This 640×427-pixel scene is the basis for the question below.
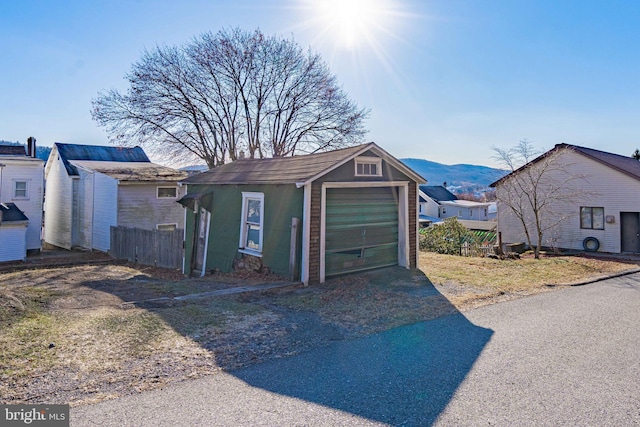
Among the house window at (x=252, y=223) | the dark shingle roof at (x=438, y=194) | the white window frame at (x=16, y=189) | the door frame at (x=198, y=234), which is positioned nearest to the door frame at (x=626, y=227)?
the house window at (x=252, y=223)

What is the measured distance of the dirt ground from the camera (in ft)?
14.1

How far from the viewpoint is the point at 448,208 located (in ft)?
181

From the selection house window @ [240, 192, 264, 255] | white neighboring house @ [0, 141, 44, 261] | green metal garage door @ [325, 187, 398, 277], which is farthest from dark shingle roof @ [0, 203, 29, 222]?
green metal garage door @ [325, 187, 398, 277]

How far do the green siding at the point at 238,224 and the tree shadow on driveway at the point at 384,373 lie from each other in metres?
4.59

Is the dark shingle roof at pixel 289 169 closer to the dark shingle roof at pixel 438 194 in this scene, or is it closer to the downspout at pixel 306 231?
the downspout at pixel 306 231

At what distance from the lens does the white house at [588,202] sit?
19594 millimetres

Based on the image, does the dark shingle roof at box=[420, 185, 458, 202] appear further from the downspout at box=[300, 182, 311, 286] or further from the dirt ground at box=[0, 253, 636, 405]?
the downspout at box=[300, 182, 311, 286]

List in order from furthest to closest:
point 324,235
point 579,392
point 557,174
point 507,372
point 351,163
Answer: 1. point 557,174
2. point 351,163
3. point 324,235
4. point 507,372
5. point 579,392

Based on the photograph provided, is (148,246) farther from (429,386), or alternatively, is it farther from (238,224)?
(429,386)

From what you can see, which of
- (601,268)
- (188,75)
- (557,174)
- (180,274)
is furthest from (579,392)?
(188,75)

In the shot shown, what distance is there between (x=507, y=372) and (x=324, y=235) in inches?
225

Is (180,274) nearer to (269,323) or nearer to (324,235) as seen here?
(324,235)

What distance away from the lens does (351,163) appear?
10.6 meters

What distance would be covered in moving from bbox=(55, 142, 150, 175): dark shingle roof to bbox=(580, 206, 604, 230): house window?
26.2 meters
